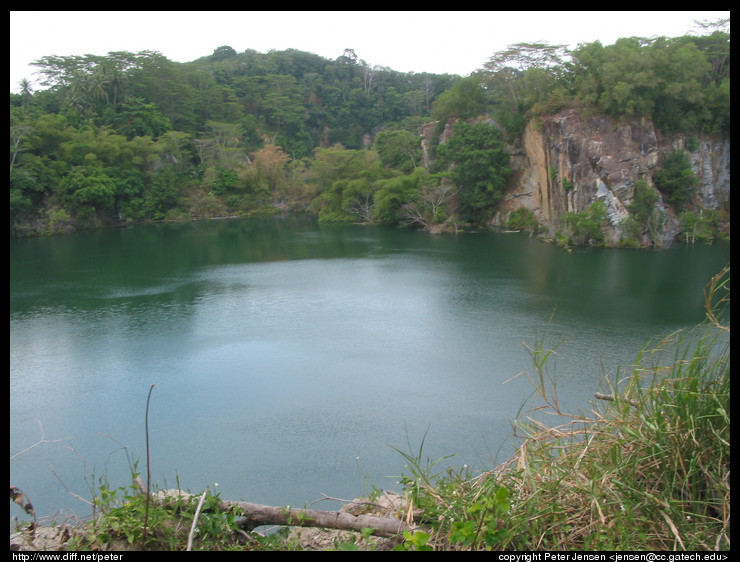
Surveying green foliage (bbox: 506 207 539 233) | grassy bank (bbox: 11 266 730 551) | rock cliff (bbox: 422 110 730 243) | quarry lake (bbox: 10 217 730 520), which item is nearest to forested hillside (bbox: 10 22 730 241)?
rock cliff (bbox: 422 110 730 243)

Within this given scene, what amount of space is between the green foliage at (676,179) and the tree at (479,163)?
6150mm

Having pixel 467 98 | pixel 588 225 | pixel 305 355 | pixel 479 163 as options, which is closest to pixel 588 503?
pixel 305 355

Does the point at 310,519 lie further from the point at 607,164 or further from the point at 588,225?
the point at 607,164

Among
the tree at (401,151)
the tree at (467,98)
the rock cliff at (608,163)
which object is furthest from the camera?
the tree at (401,151)

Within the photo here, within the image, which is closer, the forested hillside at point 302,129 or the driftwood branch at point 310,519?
the driftwood branch at point 310,519

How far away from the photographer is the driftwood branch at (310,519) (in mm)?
2082

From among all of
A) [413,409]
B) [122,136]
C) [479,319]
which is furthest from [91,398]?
[122,136]

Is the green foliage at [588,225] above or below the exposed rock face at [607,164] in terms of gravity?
below

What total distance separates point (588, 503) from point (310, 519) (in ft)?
3.41

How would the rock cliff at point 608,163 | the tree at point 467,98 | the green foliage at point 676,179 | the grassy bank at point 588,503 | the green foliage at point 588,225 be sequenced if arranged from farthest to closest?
the tree at point 467,98
the green foliage at point 676,179
the rock cliff at point 608,163
the green foliage at point 588,225
the grassy bank at point 588,503

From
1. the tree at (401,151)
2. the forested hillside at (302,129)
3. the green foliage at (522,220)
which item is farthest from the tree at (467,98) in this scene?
the green foliage at (522,220)

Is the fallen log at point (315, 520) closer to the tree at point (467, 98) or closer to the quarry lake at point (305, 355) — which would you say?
the quarry lake at point (305, 355)

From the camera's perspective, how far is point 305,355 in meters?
10.8

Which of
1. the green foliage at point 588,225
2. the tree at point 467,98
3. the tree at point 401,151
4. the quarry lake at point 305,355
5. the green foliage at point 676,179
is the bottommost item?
the quarry lake at point 305,355
